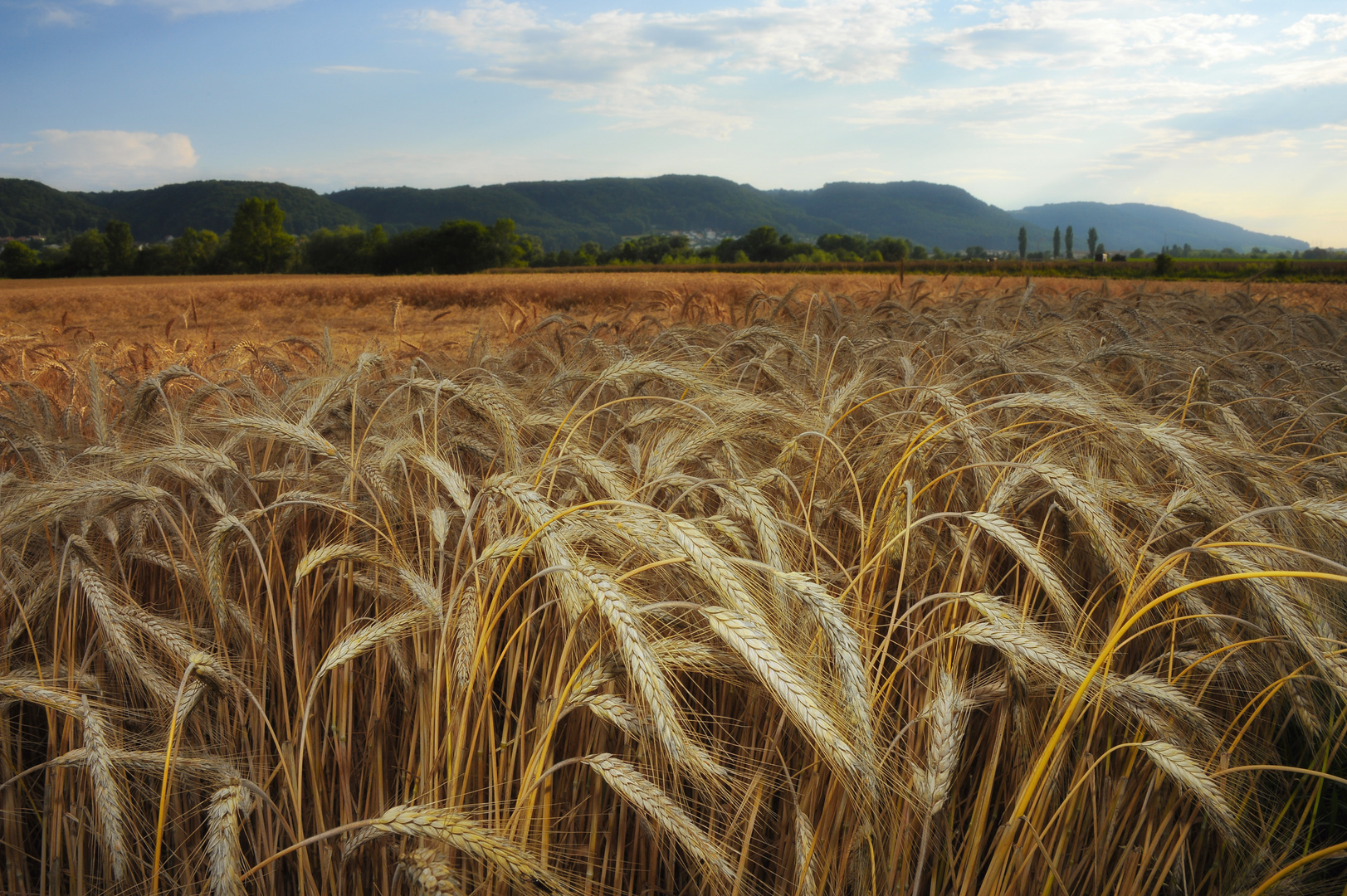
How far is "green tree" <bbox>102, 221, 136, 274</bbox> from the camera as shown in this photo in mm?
67500

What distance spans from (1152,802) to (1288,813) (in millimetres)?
625

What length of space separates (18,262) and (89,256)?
552 centimetres

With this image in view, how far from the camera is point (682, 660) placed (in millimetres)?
1347

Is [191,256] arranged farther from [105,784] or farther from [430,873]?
[430,873]

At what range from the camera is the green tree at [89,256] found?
209 ft

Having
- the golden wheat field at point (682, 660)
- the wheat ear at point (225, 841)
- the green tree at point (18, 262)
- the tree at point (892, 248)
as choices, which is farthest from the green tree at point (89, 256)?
the tree at point (892, 248)

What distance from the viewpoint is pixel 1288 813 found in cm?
187

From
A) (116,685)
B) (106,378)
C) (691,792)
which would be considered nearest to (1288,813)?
(691,792)

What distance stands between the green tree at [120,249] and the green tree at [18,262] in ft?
18.8

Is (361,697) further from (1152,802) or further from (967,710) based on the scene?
(1152,802)

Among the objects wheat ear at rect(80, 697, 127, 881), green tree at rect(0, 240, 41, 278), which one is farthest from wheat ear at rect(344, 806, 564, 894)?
green tree at rect(0, 240, 41, 278)

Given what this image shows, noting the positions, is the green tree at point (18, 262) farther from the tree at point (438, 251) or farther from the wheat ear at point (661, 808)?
the wheat ear at point (661, 808)

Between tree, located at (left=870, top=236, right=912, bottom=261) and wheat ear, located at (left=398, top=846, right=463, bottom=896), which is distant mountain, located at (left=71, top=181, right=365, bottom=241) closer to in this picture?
tree, located at (left=870, top=236, right=912, bottom=261)

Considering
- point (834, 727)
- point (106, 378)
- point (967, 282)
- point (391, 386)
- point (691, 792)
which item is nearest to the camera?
point (834, 727)
